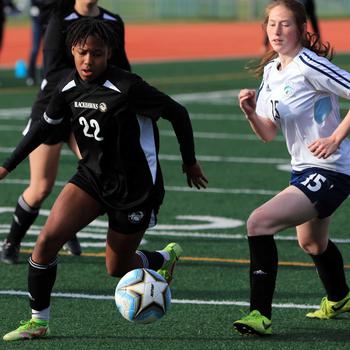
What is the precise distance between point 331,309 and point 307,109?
4.28 ft

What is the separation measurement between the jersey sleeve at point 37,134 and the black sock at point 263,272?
1.33 meters

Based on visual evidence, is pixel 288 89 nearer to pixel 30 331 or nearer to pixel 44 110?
pixel 30 331

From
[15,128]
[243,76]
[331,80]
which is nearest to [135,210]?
[331,80]

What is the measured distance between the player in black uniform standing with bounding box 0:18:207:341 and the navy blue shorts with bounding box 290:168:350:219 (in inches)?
24.2

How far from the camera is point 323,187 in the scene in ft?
23.4

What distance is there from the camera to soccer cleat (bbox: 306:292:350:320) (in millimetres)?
7656

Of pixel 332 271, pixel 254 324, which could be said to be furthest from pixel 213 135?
pixel 254 324

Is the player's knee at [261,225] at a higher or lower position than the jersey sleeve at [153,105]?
lower

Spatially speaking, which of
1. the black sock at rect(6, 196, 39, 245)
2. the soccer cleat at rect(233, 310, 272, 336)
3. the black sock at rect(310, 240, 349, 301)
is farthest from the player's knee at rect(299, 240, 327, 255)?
the black sock at rect(6, 196, 39, 245)

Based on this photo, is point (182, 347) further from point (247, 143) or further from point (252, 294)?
point (247, 143)

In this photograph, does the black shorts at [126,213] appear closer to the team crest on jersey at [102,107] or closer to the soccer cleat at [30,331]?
the team crest on jersey at [102,107]

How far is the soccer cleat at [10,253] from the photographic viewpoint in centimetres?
937

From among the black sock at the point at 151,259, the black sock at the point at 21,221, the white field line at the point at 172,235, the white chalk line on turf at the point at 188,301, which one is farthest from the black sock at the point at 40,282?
the white field line at the point at 172,235

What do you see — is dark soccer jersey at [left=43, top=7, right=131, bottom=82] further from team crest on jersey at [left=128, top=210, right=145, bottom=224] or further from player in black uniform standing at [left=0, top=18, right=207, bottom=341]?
team crest on jersey at [left=128, top=210, right=145, bottom=224]
